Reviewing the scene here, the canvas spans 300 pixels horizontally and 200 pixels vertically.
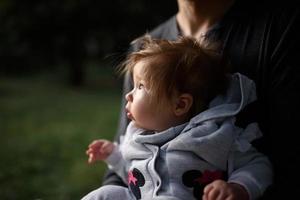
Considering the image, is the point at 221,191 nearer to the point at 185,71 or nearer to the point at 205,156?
the point at 205,156

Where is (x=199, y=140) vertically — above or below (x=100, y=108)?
above

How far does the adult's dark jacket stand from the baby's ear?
13cm

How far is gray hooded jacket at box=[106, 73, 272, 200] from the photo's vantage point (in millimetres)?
1166

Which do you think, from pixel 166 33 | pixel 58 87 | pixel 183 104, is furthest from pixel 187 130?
pixel 58 87

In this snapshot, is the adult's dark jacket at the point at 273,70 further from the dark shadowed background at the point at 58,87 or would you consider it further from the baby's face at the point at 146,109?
the dark shadowed background at the point at 58,87

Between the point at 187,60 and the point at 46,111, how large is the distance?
4.19 m

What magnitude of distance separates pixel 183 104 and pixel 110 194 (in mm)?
286

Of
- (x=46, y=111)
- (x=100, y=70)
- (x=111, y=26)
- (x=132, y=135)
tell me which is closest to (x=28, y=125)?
(x=46, y=111)

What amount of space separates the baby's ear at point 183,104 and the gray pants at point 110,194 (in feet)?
0.79

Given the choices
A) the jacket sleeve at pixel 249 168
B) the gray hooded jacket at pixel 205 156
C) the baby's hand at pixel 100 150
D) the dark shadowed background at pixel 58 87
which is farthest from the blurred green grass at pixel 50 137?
the jacket sleeve at pixel 249 168

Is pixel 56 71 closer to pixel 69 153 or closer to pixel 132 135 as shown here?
pixel 69 153

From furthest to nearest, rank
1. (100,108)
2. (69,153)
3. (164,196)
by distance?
(100,108), (69,153), (164,196)

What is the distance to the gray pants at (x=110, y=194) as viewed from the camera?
124 cm

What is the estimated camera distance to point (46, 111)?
5.25m
